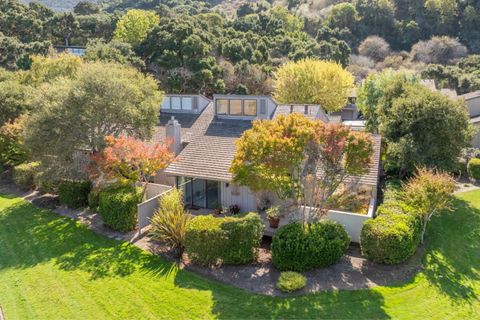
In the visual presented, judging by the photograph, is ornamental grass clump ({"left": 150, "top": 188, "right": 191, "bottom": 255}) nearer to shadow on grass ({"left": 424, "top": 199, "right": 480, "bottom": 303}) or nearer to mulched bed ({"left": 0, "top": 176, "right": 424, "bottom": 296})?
mulched bed ({"left": 0, "top": 176, "right": 424, "bottom": 296})

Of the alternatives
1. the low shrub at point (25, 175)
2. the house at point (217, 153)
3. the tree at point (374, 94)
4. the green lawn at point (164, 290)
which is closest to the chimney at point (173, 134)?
the house at point (217, 153)

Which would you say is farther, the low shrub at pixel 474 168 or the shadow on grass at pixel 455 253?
the low shrub at pixel 474 168

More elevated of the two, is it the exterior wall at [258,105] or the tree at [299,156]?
the exterior wall at [258,105]

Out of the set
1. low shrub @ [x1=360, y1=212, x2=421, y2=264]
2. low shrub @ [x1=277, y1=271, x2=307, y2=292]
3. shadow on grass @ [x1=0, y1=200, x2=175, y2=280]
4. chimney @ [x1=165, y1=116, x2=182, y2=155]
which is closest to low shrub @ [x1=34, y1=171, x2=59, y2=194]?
shadow on grass @ [x1=0, y1=200, x2=175, y2=280]

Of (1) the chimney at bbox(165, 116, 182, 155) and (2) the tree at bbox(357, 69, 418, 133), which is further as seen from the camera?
(2) the tree at bbox(357, 69, 418, 133)

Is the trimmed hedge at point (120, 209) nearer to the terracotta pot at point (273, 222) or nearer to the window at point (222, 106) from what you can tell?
the terracotta pot at point (273, 222)

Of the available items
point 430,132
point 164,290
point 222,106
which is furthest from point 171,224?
point 430,132

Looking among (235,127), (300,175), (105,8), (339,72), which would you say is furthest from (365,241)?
(105,8)
